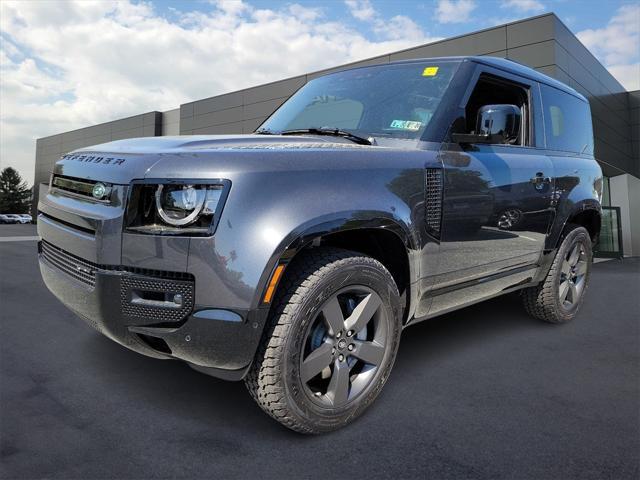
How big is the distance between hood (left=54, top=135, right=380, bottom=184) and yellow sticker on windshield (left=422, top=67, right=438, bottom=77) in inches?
39.2

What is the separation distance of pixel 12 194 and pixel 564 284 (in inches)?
3624

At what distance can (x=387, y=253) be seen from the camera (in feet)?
8.13

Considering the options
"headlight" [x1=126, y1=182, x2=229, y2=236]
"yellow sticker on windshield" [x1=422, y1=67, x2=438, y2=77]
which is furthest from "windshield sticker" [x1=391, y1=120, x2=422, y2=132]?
"headlight" [x1=126, y1=182, x2=229, y2=236]

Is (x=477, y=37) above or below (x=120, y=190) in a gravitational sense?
above

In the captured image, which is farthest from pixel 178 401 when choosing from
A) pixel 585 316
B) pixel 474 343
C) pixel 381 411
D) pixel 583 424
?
pixel 585 316

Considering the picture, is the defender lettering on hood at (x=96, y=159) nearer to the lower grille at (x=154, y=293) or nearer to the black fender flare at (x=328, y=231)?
the lower grille at (x=154, y=293)

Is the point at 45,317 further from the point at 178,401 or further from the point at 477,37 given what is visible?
the point at 477,37

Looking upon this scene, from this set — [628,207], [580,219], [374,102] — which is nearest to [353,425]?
[374,102]

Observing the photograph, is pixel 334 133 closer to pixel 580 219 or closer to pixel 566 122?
pixel 566 122

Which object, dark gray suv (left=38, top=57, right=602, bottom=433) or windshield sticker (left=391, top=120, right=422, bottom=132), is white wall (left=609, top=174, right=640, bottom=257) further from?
windshield sticker (left=391, top=120, right=422, bottom=132)

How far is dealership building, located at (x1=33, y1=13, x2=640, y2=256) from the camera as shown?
13.9 meters

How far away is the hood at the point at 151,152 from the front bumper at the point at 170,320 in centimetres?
40

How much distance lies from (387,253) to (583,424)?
125cm

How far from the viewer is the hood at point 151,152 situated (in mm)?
1910
